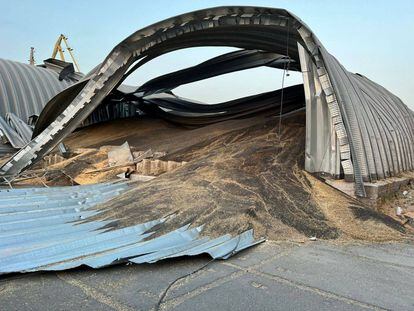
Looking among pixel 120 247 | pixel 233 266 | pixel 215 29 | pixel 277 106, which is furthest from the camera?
pixel 277 106

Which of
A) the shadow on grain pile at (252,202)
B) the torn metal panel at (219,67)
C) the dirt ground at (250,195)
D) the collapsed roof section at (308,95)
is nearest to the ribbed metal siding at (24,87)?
the torn metal panel at (219,67)

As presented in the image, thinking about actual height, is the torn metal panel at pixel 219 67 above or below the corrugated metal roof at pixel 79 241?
above

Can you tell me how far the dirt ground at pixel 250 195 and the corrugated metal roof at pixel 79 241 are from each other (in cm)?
28

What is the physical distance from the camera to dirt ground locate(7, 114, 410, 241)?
4.72 m

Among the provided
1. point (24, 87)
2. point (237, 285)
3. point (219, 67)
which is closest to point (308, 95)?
point (237, 285)

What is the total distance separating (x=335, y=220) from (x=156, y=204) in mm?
2568

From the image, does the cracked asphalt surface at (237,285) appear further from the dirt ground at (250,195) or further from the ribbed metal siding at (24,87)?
the ribbed metal siding at (24,87)

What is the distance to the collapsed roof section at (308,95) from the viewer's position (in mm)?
6594

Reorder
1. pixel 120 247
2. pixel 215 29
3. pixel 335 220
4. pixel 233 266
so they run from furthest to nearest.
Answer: pixel 215 29
pixel 335 220
pixel 120 247
pixel 233 266

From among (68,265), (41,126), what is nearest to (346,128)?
(68,265)

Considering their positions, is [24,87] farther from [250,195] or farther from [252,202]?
[252,202]

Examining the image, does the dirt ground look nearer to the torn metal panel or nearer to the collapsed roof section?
the collapsed roof section

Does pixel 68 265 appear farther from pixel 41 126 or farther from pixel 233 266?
pixel 41 126

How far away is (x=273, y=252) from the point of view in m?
4.02
